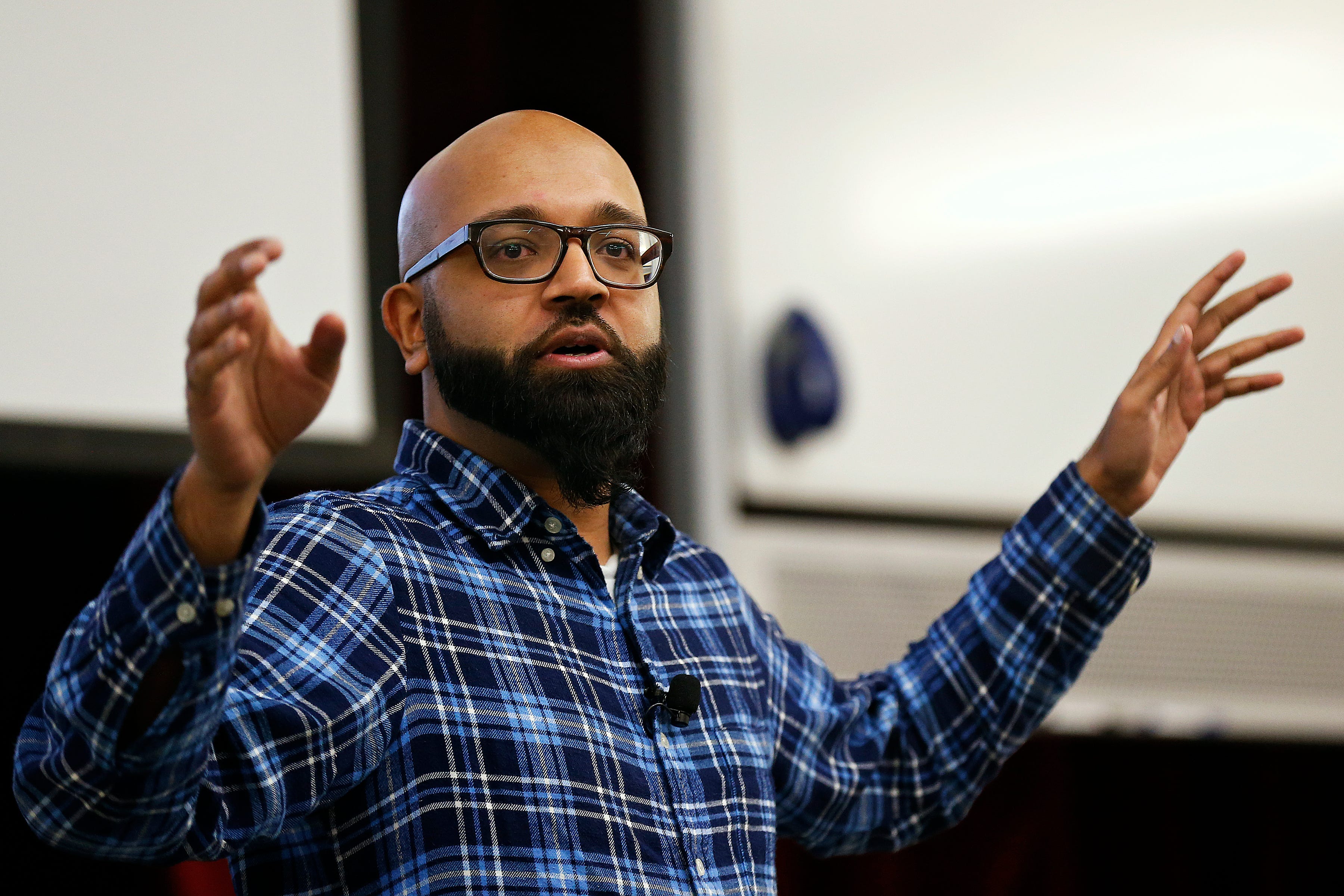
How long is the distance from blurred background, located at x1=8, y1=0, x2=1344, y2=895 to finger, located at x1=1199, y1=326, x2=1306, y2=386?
4.24 ft

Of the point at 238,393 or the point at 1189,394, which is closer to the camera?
the point at 238,393

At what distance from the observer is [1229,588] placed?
2986mm

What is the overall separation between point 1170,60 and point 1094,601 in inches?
78.8

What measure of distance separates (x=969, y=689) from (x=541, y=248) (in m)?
0.60

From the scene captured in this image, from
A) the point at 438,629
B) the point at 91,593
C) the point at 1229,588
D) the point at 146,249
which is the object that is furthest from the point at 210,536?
the point at 1229,588

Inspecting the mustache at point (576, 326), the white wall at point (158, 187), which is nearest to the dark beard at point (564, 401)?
the mustache at point (576, 326)

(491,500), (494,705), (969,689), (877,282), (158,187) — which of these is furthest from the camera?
(877,282)

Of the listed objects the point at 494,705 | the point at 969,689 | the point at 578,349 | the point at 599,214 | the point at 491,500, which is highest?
the point at 599,214

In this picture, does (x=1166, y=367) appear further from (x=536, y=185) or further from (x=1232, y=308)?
(x=536, y=185)

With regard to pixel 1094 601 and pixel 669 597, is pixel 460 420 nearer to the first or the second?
pixel 669 597

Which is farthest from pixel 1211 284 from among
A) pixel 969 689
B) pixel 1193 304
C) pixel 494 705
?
pixel 494 705

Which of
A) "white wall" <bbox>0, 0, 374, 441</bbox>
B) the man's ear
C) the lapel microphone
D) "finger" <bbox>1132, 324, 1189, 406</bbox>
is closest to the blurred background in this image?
"white wall" <bbox>0, 0, 374, 441</bbox>

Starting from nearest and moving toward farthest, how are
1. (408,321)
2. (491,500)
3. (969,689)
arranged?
(491,500) → (408,321) → (969,689)

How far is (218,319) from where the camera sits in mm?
861
